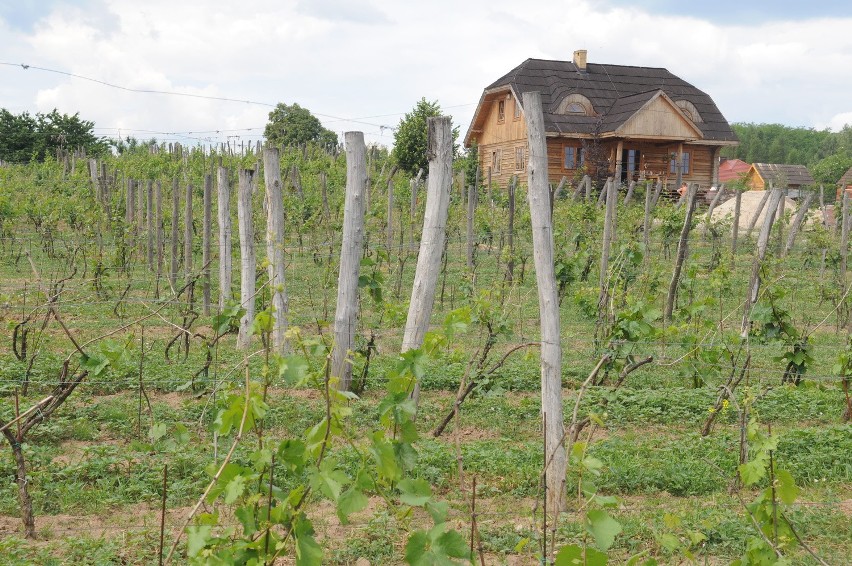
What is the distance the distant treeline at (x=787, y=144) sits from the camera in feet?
298

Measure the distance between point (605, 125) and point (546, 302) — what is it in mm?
26953

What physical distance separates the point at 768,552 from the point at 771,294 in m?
4.92

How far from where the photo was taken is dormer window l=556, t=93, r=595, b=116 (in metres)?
30.8

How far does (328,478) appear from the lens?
2598mm

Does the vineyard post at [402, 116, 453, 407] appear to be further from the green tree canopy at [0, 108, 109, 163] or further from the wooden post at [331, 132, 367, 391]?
the green tree canopy at [0, 108, 109, 163]

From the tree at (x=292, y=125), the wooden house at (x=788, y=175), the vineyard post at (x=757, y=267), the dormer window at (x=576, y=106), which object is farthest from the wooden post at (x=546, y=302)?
the wooden house at (x=788, y=175)

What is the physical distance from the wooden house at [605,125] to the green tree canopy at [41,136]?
52.3 feet

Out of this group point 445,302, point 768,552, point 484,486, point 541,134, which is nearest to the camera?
point 768,552

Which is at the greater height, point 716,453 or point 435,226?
point 435,226

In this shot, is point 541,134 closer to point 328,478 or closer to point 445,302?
point 328,478

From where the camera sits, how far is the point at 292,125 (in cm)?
4488

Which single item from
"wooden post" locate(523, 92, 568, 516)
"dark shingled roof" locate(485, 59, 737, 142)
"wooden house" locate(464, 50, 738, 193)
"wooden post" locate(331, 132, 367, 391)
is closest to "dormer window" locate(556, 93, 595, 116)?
"wooden house" locate(464, 50, 738, 193)

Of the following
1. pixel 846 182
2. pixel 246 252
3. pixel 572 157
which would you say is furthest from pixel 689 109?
pixel 246 252

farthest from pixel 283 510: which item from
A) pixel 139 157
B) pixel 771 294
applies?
pixel 139 157
